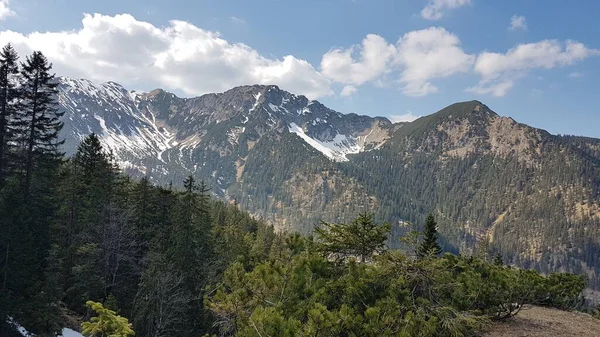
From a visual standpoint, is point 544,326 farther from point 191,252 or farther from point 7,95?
point 7,95

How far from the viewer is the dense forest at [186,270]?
900 centimetres

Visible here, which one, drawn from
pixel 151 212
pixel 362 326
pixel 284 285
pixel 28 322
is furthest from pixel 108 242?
pixel 362 326

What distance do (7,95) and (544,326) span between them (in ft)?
112

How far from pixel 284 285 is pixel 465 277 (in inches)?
212

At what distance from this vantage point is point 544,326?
12.1m

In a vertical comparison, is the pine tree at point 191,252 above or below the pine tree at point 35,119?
below

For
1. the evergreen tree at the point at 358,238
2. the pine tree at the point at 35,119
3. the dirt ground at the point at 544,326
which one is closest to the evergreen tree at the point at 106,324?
the evergreen tree at the point at 358,238

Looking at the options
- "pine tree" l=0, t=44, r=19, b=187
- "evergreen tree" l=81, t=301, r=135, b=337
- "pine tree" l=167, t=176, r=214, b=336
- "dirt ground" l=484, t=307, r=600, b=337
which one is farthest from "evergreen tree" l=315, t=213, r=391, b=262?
"pine tree" l=0, t=44, r=19, b=187

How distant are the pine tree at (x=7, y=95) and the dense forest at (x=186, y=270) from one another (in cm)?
9

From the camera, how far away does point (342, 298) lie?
9594 millimetres

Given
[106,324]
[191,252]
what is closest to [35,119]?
[191,252]

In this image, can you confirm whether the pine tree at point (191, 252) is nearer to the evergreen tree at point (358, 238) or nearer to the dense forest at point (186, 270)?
the dense forest at point (186, 270)

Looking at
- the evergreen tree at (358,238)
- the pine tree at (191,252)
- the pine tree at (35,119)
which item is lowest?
the pine tree at (191,252)

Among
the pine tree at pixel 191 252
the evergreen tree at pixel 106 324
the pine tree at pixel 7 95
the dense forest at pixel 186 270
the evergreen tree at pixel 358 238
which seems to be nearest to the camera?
the evergreen tree at pixel 106 324
